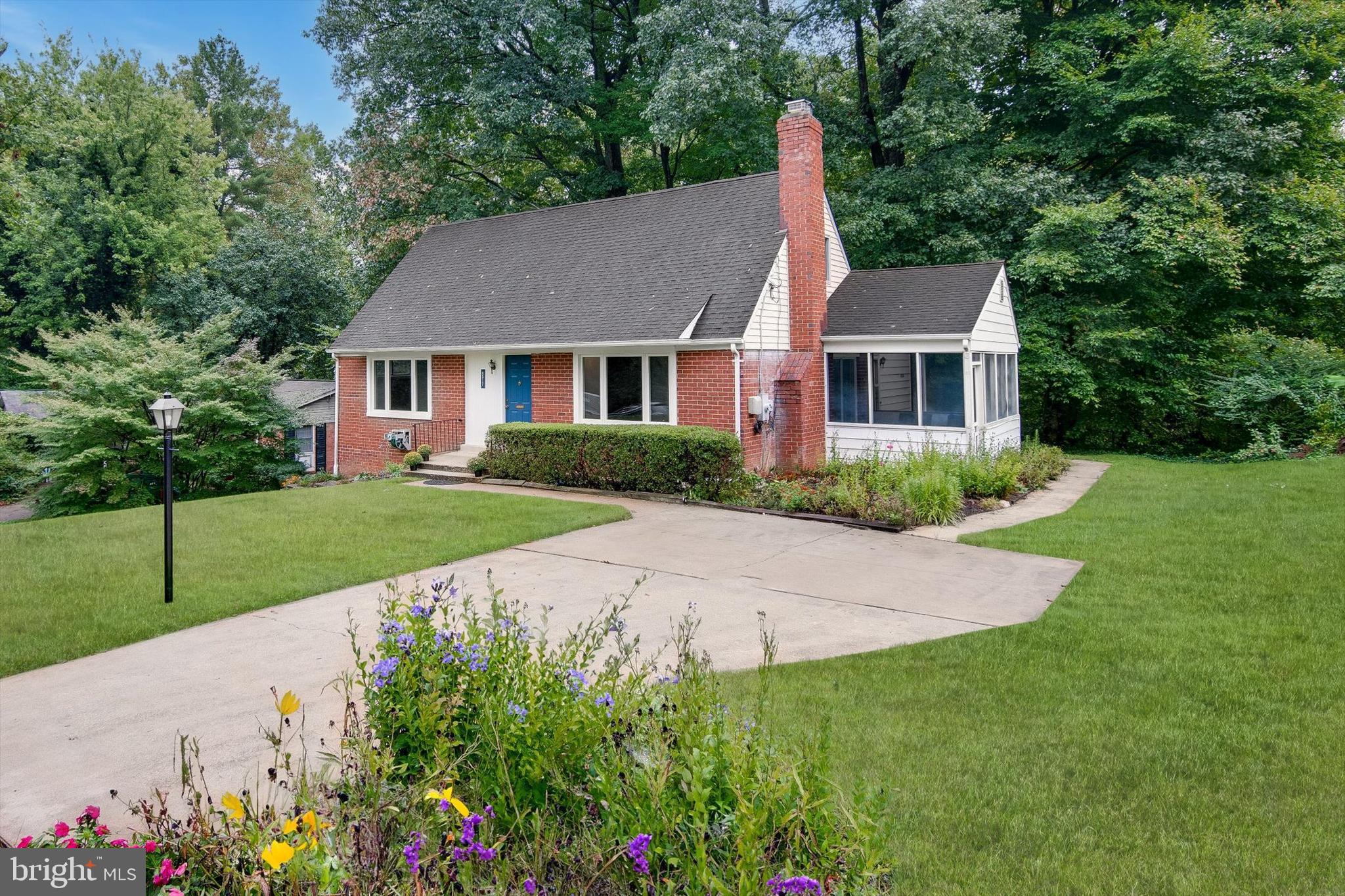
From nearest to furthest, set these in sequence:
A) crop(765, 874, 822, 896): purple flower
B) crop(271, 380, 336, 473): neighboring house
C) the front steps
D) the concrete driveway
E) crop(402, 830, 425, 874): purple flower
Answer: crop(765, 874, 822, 896): purple flower
crop(402, 830, 425, 874): purple flower
the concrete driveway
the front steps
crop(271, 380, 336, 473): neighboring house

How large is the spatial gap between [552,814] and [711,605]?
393 centimetres

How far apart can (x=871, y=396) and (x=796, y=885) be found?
538 inches

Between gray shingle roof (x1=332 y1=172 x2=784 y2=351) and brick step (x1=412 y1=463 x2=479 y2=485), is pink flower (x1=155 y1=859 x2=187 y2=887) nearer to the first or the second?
gray shingle roof (x1=332 y1=172 x2=784 y2=351)

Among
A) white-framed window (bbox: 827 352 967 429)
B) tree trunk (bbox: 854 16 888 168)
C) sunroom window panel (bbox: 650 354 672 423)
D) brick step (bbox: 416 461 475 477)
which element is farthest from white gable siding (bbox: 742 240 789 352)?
tree trunk (bbox: 854 16 888 168)

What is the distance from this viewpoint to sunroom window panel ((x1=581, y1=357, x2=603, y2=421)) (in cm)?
1546

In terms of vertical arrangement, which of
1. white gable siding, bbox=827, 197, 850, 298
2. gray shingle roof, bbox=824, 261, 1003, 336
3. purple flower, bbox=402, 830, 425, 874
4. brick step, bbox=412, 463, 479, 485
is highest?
white gable siding, bbox=827, 197, 850, 298

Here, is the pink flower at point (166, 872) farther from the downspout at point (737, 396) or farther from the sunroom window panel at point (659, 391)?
the sunroom window panel at point (659, 391)

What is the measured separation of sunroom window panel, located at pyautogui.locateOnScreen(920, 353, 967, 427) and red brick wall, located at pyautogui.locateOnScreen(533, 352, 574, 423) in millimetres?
6700

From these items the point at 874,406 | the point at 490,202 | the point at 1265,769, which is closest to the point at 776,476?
the point at 874,406

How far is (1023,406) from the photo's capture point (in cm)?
2136

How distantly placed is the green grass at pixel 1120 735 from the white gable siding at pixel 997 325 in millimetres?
7289

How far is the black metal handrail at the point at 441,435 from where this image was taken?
1755 cm

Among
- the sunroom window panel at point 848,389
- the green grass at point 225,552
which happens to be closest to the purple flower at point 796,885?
the green grass at point 225,552

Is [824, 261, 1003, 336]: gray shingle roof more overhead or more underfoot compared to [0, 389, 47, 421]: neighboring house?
more overhead
